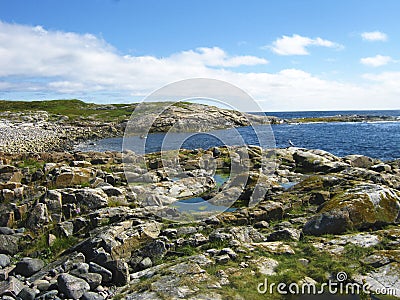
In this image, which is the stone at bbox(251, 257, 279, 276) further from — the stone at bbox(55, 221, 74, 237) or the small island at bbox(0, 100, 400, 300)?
the stone at bbox(55, 221, 74, 237)

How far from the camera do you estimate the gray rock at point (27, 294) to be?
35.5 ft

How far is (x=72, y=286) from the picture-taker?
35.9 feet

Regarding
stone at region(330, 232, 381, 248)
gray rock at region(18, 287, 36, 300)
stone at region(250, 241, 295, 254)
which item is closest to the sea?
stone at region(330, 232, 381, 248)

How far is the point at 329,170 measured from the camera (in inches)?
1164

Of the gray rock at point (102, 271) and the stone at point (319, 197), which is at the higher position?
the stone at point (319, 197)

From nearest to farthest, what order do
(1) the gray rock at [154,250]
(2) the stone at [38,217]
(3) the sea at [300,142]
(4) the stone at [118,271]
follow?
(4) the stone at [118,271]
(1) the gray rock at [154,250]
(2) the stone at [38,217]
(3) the sea at [300,142]

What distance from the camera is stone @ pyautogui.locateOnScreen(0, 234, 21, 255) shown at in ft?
49.5

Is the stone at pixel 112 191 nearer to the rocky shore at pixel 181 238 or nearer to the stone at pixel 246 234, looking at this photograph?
the rocky shore at pixel 181 238

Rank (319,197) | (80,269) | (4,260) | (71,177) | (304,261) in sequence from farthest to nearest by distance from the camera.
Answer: (71,177)
(319,197)
(4,260)
(304,261)
(80,269)

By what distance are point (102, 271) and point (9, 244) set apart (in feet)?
19.2

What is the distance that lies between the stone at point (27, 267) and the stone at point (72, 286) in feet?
8.47

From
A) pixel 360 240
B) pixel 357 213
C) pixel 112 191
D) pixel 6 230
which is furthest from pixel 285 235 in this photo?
pixel 6 230

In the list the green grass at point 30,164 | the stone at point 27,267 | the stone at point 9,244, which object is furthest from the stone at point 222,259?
the green grass at point 30,164

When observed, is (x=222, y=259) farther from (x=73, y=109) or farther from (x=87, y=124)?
(x=73, y=109)
